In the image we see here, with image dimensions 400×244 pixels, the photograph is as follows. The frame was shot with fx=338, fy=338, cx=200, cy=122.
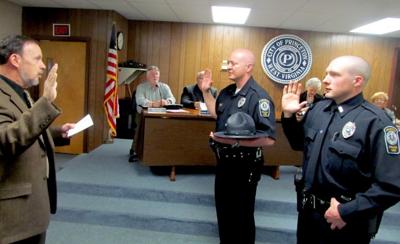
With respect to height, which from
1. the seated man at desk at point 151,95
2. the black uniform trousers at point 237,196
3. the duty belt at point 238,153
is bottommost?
the black uniform trousers at point 237,196

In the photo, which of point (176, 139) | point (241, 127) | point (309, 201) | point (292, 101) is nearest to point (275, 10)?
point (176, 139)

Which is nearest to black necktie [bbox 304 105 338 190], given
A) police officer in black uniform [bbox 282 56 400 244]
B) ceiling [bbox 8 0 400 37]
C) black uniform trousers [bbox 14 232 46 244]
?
police officer in black uniform [bbox 282 56 400 244]

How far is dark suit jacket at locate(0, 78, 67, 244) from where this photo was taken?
1.18 m

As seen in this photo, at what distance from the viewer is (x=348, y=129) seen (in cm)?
147

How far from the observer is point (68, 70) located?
5461 millimetres

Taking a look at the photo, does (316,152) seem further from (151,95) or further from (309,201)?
(151,95)

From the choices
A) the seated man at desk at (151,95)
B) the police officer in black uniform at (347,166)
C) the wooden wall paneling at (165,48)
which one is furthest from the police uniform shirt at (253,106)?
the wooden wall paneling at (165,48)

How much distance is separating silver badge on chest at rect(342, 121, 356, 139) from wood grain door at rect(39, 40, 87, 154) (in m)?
4.74

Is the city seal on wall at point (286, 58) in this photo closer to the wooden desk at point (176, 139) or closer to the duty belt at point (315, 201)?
the wooden desk at point (176, 139)

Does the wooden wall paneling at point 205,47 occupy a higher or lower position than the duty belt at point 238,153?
higher

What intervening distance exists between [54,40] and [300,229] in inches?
199

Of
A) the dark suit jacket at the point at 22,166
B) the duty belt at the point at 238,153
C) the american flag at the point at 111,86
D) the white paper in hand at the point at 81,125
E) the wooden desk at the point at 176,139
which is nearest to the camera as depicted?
the dark suit jacket at the point at 22,166

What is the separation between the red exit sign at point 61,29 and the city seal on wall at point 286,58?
335 cm

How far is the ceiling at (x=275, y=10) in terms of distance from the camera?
4316mm
